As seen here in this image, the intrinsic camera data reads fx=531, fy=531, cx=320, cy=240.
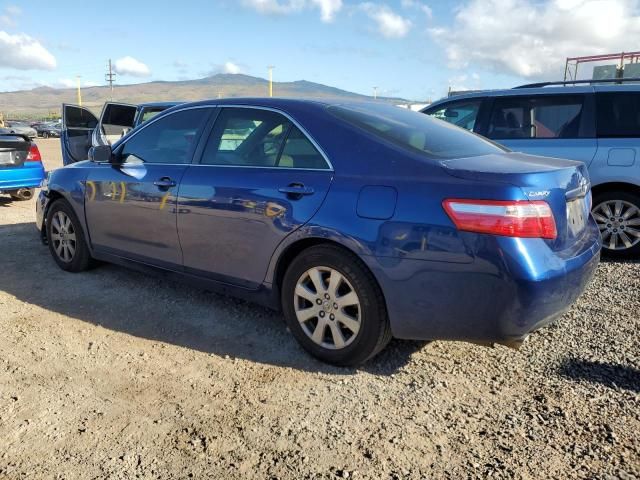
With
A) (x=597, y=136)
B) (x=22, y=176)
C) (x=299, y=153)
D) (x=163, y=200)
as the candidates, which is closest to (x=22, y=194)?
(x=22, y=176)

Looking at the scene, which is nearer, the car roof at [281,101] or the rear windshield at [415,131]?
the rear windshield at [415,131]

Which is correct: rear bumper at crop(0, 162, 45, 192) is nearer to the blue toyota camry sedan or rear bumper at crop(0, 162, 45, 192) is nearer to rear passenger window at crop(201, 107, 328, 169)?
the blue toyota camry sedan

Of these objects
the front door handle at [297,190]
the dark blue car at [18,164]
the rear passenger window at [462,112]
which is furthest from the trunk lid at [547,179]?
the dark blue car at [18,164]

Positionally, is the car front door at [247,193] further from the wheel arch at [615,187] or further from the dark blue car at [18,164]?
the dark blue car at [18,164]

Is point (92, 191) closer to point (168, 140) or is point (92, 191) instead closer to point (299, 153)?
point (168, 140)

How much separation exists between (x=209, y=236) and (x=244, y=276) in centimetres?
38

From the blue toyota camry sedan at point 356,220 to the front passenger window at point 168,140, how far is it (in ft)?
0.04

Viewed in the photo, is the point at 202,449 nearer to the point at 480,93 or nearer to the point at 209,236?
the point at 209,236

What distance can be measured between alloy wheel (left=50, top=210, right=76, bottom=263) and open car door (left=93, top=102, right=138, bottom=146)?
342 cm

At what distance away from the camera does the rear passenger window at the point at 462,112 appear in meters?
6.11

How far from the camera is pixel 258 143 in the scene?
3533mm

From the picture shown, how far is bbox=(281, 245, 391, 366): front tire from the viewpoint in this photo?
293 cm

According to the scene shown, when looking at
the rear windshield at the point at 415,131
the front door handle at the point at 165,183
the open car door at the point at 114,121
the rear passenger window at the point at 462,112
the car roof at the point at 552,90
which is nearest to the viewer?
the rear windshield at the point at 415,131

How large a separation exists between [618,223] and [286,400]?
424cm
